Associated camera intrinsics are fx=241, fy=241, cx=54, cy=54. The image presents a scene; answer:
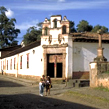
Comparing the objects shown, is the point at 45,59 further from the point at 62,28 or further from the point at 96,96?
the point at 96,96

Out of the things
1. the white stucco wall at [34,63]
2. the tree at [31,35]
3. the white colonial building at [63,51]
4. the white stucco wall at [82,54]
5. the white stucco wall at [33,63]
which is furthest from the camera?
the tree at [31,35]

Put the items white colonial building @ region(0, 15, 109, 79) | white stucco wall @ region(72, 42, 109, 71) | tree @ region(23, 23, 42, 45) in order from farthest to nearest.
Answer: tree @ region(23, 23, 42, 45) < white stucco wall @ region(72, 42, 109, 71) < white colonial building @ region(0, 15, 109, 79)

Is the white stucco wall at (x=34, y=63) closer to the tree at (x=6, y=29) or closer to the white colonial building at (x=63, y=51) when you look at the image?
the white colonial building at (x=63, y=51)

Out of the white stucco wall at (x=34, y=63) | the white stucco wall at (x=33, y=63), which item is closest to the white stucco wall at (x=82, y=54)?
the white stucco wall at (x=33, y=63)

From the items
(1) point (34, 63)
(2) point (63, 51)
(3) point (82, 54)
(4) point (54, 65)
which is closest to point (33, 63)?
(1) point (34, 63)

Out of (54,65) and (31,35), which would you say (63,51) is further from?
(31,35)

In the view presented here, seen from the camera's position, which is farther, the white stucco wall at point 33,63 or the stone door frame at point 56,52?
the white stucco wall at point 33,63

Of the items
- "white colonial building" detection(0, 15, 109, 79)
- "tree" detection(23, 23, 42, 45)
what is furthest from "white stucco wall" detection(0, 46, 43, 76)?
"tree" detection(23, 23, 42, 45)

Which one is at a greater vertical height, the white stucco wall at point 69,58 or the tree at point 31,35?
the tree at point 31,35

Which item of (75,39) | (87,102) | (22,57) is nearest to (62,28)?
(75,39)

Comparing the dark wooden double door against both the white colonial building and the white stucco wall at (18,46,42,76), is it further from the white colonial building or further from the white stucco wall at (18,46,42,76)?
the white stucco wall at (18,46,42,76)

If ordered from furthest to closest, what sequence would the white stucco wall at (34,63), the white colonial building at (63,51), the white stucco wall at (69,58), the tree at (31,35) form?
the tree at (31,35) → the white stucco wall at (34,63) → the white colonial building at (63,51) → the white stucco wall at (69,58)

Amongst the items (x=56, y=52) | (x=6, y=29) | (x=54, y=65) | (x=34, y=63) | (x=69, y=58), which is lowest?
(x=54, y=65)

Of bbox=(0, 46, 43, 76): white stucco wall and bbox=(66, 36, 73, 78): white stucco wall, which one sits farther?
bbox=(0, 46, 43, 76): white stucco wall
